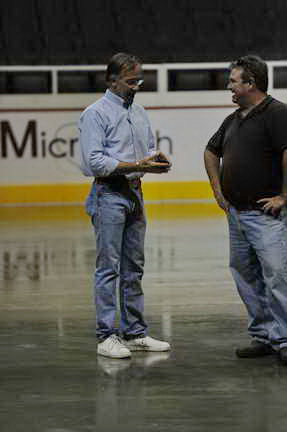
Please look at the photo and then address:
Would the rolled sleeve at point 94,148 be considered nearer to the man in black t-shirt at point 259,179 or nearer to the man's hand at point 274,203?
the man in black t-shirt at point 259,179

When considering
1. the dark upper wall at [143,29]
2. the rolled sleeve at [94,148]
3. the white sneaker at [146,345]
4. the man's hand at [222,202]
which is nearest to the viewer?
the rolled sleeve at [94,148]

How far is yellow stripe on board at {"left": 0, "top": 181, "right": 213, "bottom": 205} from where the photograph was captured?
20.4 metres

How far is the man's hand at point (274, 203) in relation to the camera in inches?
277

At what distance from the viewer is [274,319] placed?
7262 millimetres

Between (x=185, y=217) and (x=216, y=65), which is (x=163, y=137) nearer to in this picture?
(x=216, y=65)

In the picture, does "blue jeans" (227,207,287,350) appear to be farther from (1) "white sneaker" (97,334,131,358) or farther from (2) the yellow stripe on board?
(2) the yellow stripe on board

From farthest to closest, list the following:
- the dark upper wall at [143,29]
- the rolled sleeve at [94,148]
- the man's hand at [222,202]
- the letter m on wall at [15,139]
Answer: the dark upper wall at [143,29], the letter m on wall at [15,139], the man's hand at [222,202], the rolled sleeve at [94,148]

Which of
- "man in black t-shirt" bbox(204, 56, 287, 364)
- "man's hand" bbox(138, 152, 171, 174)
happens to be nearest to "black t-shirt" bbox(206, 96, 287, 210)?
"man in black t-shirt" bbox(204, 56, 287, 364)

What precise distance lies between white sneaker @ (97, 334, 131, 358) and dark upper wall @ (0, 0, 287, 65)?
47.5 ft

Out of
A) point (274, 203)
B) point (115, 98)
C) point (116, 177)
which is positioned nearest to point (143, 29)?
point (115, 98)

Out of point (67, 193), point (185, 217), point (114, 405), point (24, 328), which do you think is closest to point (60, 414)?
point (114, 405)

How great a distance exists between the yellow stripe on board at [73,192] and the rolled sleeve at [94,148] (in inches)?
516

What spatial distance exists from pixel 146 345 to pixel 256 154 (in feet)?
5.16

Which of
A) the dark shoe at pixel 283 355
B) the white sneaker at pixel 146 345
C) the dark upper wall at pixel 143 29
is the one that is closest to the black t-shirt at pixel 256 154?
the dark shoe at pixel 283 355
